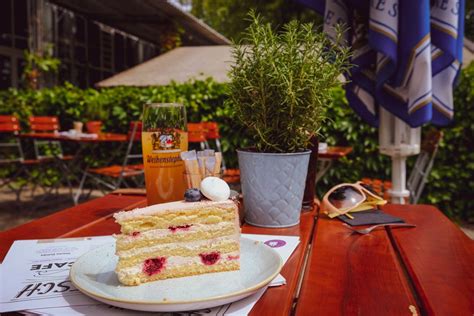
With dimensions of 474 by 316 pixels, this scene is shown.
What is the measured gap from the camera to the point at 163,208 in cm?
94

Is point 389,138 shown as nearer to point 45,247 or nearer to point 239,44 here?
point 239,44

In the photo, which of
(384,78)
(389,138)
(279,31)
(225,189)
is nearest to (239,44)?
(279,31)

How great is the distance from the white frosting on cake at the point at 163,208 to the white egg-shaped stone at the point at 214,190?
12 millimetres

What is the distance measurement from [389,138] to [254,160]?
152 cm

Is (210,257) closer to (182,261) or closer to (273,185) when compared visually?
(182,261)

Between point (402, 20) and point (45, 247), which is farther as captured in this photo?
point (402, 20)

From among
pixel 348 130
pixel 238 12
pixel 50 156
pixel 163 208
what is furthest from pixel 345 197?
pixel 238 12

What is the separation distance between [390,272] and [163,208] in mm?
537

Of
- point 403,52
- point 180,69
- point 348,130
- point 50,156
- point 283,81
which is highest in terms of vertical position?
point 180,69

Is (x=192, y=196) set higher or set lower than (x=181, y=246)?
higher

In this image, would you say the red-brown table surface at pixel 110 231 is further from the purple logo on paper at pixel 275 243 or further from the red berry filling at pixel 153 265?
the red berry filling at pixel 153 265

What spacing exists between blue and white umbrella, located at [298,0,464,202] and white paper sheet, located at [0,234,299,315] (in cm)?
118

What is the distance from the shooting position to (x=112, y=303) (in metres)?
0.73

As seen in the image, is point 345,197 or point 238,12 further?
point 238,12
